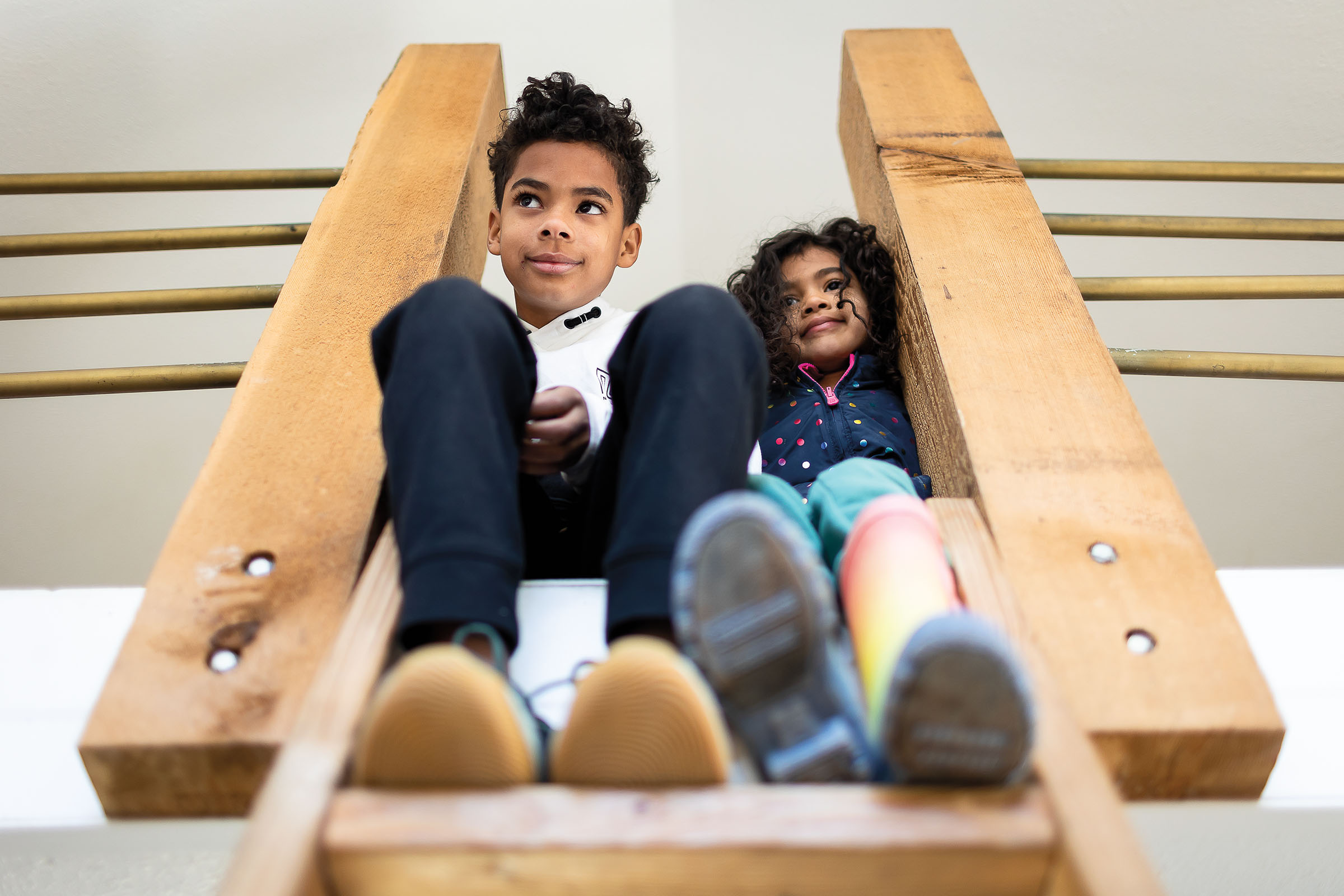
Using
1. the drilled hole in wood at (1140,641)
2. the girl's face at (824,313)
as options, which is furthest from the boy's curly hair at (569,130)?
the drilled hole in wood at (1140,641)

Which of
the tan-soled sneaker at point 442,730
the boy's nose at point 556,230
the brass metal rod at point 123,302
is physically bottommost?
the tan-soled sneaker at point 442,730

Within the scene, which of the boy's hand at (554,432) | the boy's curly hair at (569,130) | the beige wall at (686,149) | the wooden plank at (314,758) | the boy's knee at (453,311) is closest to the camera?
the wooden plank at (314,758)

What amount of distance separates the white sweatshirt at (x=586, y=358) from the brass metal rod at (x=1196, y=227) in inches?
25.6

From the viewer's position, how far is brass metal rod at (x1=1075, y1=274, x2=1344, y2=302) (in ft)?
4.32

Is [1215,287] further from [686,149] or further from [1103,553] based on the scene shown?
[686,149]

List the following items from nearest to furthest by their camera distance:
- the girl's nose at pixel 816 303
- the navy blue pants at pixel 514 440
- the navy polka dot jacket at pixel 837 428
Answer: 1. the navy blue pants at pixel 514 440
2. the navy polka dot jacket at pixel 837 428
3. the girl's nose at pixel 816 303

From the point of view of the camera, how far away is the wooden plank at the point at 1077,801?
0.46 meters

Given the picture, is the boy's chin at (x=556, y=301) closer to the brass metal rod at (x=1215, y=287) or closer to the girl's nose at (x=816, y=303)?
the girl's nose at (x=816, y=303)

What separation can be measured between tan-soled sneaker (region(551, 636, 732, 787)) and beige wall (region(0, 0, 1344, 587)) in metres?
2.01

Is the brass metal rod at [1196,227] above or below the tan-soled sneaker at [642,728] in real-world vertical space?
above

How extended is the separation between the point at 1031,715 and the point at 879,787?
8cm

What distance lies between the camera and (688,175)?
8.20ft

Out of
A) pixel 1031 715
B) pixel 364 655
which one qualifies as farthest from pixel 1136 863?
pixel 364 655

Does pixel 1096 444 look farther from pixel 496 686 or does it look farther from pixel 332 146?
pixel 332 146
